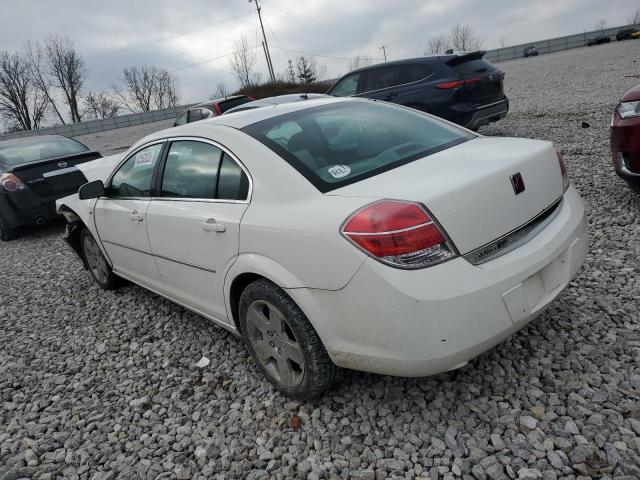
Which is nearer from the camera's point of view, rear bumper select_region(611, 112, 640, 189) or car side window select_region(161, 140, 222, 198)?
car side window select_region(161, 140, 222, 198)

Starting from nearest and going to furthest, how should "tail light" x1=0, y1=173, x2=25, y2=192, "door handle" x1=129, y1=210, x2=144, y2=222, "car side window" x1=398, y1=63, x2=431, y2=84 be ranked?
"door handle" x1=129, y1=210, x2=144, y2=222, "tail light" x1=0, y1=173, x2=25, y2=192, "car side window" x1=398, y1=63, x2=431, y2=84

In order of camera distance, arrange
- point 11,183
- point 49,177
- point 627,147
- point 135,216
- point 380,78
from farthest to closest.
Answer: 1. point 380,78
2. point 49,177
3. point 11,183
4. point 627,147
5. point 135,216

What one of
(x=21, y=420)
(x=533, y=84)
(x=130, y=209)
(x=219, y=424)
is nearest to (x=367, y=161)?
(x=219, y=424)

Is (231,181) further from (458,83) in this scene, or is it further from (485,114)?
(485,114)

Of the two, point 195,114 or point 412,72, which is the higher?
point 195,114

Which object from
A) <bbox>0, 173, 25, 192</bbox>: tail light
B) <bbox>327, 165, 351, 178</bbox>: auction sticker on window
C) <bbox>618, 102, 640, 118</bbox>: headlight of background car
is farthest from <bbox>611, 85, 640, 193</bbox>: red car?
<bbox>0, 173, 25, 192</bbox>: tail light

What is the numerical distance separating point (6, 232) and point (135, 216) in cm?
548

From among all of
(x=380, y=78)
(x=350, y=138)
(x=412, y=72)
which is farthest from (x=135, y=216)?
(x=380, y=78)

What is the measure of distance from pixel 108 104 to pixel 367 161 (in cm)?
7139

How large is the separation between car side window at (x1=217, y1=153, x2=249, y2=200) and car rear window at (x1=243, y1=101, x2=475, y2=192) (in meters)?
0.20

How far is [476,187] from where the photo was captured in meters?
1.96

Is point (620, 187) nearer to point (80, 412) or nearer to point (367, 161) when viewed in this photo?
point (367, 161)

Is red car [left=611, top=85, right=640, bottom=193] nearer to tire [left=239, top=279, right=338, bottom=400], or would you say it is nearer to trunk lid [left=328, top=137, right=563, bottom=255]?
trunk lid [left=328, top=137, right=563, bottom=255]

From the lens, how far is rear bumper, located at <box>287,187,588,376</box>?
179cm
